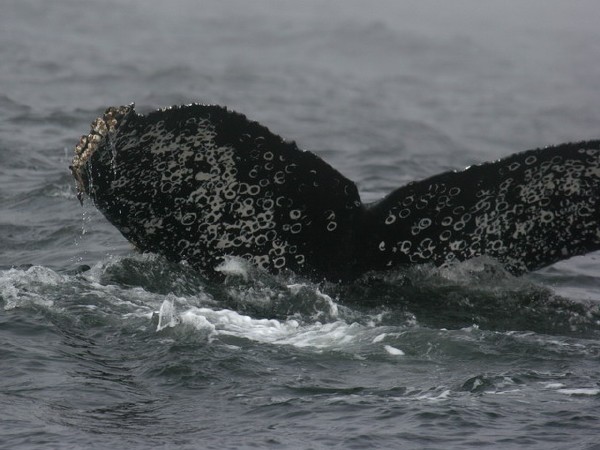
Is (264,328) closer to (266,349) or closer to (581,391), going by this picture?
(266,349)

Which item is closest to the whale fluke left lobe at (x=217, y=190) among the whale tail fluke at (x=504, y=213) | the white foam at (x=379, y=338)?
the whale tail fluke at (x=504, y=213)

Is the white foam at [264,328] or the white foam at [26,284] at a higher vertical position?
the white foam at [26,284]

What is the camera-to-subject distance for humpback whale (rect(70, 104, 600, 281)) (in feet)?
27.2

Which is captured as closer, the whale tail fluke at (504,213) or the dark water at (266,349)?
the dark water at (266,349)

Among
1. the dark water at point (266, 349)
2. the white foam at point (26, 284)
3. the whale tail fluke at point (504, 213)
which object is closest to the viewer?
the dark water at point (266, 349)

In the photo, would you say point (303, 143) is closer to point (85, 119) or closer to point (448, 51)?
point (85, 119)

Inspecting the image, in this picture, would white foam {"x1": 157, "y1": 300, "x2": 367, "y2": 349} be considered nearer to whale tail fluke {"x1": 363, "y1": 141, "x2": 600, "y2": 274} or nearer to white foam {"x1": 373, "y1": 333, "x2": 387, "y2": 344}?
white foam {"x1": 373, "y1": 333, "x2": 387, "y2": 344}

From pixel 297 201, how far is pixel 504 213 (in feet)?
4.33

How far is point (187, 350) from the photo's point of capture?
26.2ft

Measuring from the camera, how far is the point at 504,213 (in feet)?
27.6

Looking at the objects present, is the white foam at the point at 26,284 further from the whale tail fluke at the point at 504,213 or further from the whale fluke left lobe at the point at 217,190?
the whale tail fluke at the point at 504,213

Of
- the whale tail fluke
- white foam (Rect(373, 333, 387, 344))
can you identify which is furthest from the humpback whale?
white foam (Rect(373, 333, 387, 344))

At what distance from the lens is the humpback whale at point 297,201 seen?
8305 mm

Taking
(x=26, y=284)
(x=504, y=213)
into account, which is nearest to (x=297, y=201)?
(x=504, y=213)
